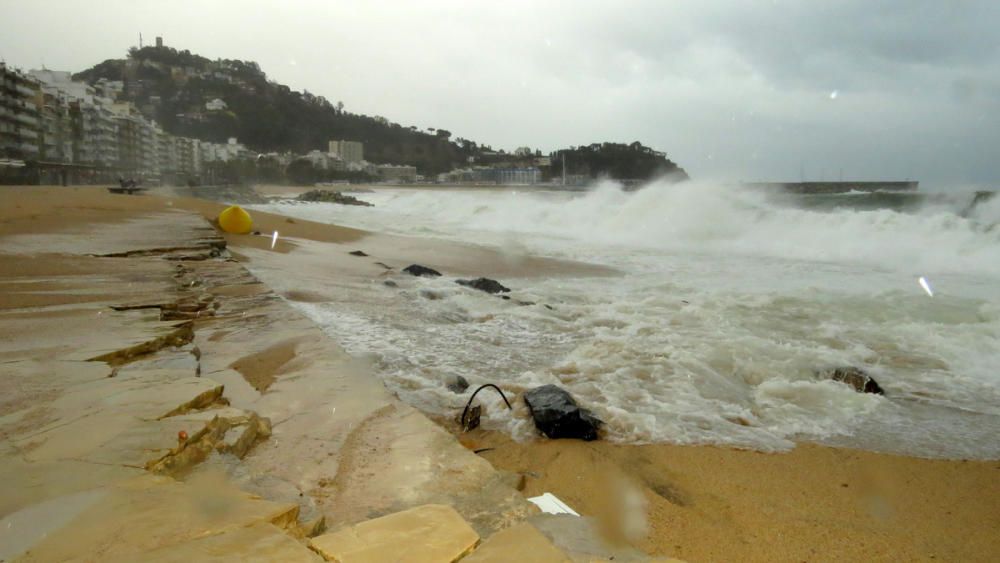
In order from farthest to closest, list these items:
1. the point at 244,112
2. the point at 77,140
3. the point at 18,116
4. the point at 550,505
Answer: the point at 244,112
the point at 77,140
the point at 18,116
the point at 550,505

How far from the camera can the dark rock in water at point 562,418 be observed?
11.2 feet

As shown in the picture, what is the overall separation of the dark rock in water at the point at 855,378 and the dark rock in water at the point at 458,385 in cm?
312

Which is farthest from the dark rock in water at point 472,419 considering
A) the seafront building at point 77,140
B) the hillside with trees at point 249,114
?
the hillside with trees at point 249,114

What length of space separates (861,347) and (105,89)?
122m

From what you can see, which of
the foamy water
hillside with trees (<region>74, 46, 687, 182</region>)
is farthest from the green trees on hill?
the foamy water

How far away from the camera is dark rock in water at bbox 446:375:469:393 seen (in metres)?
4.05

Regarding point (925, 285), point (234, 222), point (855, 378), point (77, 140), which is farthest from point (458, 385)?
point (77, 140)

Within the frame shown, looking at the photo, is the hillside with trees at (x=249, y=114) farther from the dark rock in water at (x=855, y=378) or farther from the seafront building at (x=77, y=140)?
the dark rock in water at (x=855, y=378)

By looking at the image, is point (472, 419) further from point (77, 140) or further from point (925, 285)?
point (77, 140)

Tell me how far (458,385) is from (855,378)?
3.27m

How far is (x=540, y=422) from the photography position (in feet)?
11.4

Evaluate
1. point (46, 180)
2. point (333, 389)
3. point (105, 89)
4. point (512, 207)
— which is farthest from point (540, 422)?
point (105, 89)

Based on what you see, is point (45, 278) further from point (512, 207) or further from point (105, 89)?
point (105, 89)

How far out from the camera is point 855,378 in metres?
4.57
